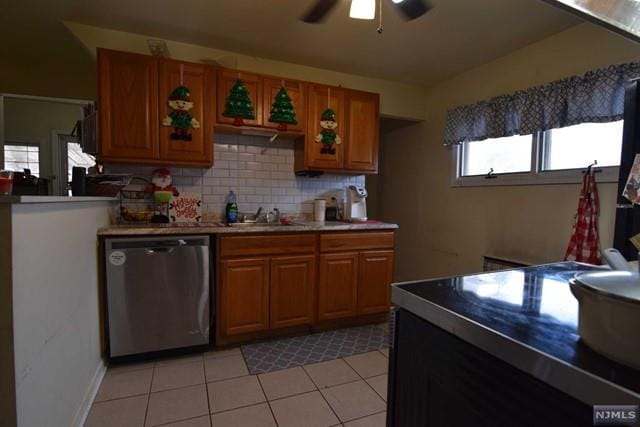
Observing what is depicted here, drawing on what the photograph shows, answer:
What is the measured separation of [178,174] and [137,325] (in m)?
1.28

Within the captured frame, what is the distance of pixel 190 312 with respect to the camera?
226cm

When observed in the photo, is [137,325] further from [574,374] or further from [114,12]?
[574,374]

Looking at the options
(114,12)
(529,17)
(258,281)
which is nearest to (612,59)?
(529,17)

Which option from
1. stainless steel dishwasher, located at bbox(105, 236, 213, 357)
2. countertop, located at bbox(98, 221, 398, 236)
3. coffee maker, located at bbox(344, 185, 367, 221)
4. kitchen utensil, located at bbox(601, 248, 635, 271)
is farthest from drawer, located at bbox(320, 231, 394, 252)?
kitchen utensil, located at bbox(601, 248, 635, 271)

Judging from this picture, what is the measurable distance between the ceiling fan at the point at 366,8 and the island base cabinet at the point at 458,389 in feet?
5.23

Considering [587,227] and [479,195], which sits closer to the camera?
[587,227]

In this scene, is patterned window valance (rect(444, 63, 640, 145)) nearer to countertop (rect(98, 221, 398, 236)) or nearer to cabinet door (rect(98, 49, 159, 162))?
countertop (rect(98, 221, 398, 236))

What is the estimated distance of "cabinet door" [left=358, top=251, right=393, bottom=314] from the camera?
9.32 feet

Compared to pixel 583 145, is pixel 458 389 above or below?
below

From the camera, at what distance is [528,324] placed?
27.1 inches

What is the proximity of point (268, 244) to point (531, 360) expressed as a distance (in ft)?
6.77

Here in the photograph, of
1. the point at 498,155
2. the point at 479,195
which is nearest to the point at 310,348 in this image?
the point at 479,195

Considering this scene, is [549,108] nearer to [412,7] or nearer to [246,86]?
[412,7]

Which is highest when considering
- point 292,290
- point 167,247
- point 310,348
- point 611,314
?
point 611,314
